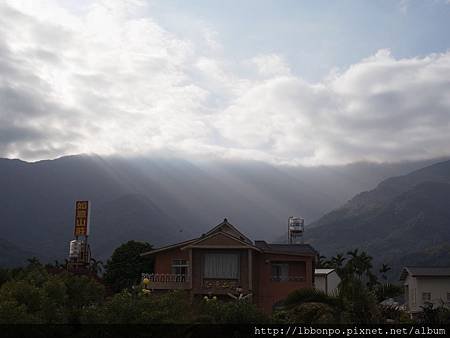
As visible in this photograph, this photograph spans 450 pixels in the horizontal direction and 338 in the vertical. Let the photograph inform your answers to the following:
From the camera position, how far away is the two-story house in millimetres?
41562

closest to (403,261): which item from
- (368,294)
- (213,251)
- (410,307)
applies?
(410,307)

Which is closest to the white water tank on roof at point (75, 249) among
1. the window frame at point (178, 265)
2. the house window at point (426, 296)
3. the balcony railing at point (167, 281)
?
the window frame at point (178, 265)

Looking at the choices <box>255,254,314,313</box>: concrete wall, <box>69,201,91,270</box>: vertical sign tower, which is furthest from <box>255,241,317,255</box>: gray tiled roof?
<box>69,201,91,270</box>: vertical sign tower

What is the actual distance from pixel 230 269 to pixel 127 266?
69.4 feet

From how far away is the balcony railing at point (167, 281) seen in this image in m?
41.5

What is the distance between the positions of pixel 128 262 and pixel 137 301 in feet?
156

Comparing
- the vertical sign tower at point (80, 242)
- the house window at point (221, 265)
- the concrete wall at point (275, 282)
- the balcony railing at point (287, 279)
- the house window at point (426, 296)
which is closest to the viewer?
the house window at point (221, 265)

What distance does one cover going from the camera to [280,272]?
43.6m

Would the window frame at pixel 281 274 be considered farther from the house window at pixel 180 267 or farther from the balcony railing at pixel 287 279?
the house window at pixel 180 267

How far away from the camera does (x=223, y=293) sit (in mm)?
41344

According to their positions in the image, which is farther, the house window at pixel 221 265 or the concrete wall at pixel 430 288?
the concrete wall at pixel 430 288

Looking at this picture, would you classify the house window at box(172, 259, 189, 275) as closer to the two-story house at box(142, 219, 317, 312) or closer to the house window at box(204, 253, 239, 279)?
the two-story house at box(142, 219, 317, 312)

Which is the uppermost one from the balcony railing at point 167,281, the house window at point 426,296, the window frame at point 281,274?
the window frame at point 281,274

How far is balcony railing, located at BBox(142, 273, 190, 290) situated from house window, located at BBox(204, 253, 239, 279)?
5.34 ft
